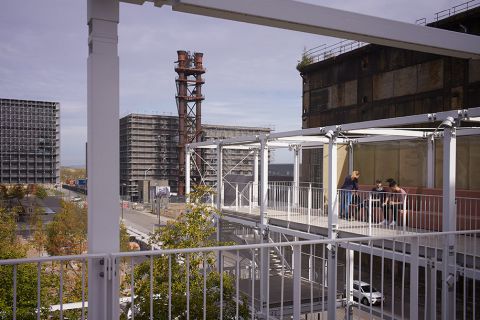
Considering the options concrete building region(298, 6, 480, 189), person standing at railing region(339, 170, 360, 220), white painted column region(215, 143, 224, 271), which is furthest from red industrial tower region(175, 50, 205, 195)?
person standing at railing region(339, 170, 360, 220)

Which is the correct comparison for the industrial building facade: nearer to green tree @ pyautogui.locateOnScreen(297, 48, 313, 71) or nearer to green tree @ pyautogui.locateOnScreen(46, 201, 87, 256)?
green tree @ pyautogui.locateOnScreen(46, 201, 87, 256)

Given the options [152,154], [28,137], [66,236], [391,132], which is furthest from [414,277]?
[28,137]

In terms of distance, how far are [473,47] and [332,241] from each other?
295 cm

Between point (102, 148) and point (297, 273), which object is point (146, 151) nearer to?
point (297, 273)

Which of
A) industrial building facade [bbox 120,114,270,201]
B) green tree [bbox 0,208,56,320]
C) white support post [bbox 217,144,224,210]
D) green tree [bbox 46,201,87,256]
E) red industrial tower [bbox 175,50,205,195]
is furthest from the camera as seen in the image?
industrial building facade [bbox 120,114,270,201]

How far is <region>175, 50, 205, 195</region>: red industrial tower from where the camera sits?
5831 centimetres

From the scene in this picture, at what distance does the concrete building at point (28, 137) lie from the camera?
218ft

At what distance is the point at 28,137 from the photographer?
67.1 metres

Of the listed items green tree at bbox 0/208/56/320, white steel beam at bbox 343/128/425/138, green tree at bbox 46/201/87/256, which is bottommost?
green tree at bbox 46/201/87/256

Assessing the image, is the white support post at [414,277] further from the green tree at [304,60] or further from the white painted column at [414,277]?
the green tree at [304,60]

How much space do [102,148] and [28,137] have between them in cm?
7131

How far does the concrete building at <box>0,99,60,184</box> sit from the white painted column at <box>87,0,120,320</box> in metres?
68.9

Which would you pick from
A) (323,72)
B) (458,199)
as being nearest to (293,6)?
(458,199)

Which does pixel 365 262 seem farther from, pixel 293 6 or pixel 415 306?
pixel 293 6
